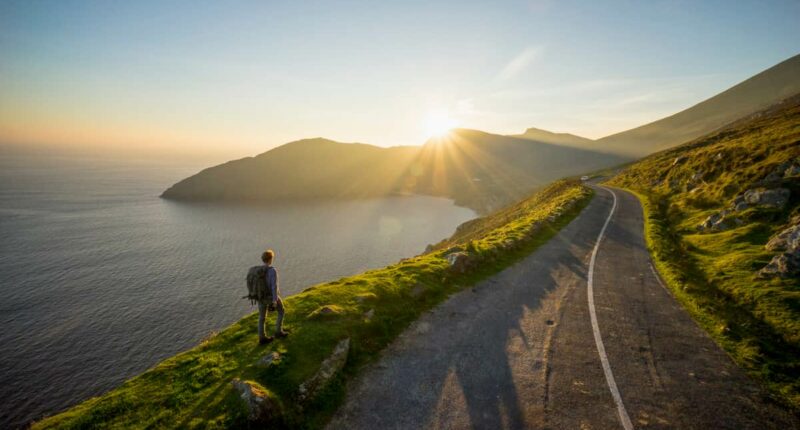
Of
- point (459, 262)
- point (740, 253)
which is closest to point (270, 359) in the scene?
point (459, 262)

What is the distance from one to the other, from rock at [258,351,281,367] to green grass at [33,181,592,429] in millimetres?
149

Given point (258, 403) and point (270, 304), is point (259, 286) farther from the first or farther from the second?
point (258, 403)

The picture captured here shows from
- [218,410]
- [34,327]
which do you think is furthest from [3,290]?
[218,410]

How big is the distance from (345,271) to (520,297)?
5895cm

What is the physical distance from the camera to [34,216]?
113 m

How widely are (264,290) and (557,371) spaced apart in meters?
9.63

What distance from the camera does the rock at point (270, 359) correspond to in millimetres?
8688

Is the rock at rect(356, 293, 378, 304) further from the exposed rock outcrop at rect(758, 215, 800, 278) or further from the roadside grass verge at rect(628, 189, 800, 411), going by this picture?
the exposed rock outcrop at rect(758, 215, 800, 278)

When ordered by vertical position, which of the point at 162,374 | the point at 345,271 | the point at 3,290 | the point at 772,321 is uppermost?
the point at 162,374

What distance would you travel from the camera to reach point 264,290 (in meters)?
9.88

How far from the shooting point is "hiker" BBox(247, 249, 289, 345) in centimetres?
968

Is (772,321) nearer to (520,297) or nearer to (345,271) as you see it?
(520,297)

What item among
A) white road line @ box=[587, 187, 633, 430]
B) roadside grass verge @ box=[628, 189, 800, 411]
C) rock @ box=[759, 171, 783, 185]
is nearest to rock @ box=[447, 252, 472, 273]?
white road line @ box=[587, 187, 633, 430]

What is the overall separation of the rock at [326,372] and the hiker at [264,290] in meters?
2.20
